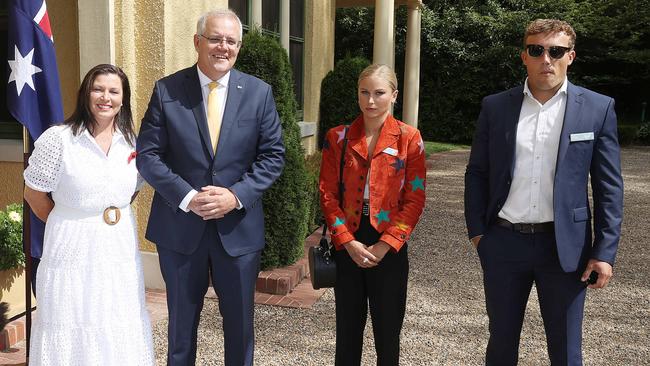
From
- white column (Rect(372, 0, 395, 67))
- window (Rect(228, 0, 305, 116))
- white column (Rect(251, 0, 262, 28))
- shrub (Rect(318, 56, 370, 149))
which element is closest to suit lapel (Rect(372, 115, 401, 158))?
white column (Rect(251, 0, 262, 28))

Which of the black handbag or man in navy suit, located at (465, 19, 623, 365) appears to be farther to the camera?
the black handbag

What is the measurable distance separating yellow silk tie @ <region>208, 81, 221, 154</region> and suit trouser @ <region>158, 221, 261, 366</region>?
1.43 ft

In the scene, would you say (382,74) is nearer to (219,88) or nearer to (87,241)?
(219,88)

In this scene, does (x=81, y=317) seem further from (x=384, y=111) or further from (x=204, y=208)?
(x=384, y=111)

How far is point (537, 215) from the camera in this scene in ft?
9.77

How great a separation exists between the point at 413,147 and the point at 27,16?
2362mm

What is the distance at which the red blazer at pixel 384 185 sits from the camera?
3.19m

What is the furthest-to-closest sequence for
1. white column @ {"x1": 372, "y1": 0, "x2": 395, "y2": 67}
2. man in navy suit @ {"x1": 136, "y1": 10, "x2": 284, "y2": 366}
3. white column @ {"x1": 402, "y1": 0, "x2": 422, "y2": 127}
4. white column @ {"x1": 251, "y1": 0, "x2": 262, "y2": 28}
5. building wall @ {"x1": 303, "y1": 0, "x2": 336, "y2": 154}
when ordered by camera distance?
white column @ {"x1": 402, "y1": 0, "x2": 422, "y2": 127} → white column @ {"x1": 372, "y1": 0, "x2": 395, "y2": 67} → building wall @ {"x1": 303, "y1": 0, "x2": 336, "y2": 154} → white column @ {"x1": 251, "y1": 0, "x2": 262, "y2": 28} → man in navy suit @ {"x1": 136, "y1": 10, "x2": 284, "y2": 366}

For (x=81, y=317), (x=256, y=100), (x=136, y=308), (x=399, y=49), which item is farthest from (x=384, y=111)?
(x=399, y=49)

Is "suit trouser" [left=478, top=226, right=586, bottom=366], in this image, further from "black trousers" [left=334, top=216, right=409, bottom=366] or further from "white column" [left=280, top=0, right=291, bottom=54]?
"white column" [left=280, top=0, right=291, bottom=54]

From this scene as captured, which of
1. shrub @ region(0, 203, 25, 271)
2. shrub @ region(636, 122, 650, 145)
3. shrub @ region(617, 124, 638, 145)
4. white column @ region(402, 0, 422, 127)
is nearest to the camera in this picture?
shrub @ region(0, 203, 25, 271)

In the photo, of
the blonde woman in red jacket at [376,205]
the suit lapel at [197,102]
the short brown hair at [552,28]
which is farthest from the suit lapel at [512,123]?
the suit lapel at [197,102]

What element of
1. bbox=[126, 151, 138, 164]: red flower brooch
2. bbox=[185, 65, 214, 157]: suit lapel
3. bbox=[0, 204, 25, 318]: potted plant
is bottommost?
bbox=[0, 204, 25, 318]: potted plant

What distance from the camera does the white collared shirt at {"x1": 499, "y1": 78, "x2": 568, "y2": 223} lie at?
2955mm
